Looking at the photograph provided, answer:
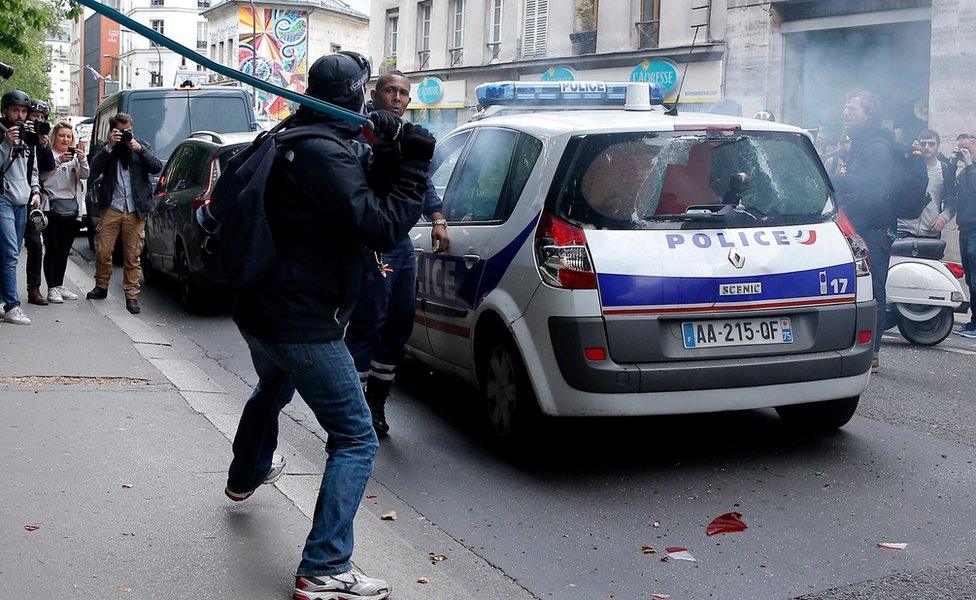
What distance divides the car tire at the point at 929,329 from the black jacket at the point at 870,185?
155cm

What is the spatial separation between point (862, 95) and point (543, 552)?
5417 millimetres

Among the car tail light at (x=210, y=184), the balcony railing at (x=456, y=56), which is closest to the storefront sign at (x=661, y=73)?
the balcony railing at (x=456, y=56)

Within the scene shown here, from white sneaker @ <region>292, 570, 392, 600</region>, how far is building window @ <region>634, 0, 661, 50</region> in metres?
23.1

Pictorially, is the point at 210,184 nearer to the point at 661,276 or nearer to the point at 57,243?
the point at 57,243

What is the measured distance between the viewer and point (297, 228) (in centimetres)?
368

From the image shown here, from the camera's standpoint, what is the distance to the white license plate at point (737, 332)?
210 inches

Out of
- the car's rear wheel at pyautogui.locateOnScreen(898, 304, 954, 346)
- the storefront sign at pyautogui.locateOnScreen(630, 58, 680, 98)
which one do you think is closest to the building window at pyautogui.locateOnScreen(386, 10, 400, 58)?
the storefront sign at pyautogui.locateOnScreen(630, 58, 680, 98)

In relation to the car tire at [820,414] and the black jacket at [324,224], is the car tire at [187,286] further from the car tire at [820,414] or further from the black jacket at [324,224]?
the black jacket at [324,224]

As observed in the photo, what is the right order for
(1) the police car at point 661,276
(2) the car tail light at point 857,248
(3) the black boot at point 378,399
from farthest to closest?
(3) the black boot at point 378,399 < (2) the car tail light at point 857,248 < (1) the police car at point 661,276

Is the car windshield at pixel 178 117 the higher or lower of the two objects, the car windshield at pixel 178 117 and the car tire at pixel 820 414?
the higher

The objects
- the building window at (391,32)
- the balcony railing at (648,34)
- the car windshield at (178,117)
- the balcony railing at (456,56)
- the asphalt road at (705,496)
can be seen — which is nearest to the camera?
the asphalt road at (705,496)

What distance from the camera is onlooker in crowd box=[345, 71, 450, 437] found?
221 inches

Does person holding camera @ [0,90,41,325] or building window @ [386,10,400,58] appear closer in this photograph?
person holding camera @ [0,90,41,325]

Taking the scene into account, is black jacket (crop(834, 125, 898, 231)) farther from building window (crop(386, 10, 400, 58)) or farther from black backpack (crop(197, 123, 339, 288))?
building window (crop(386, 10, 400, 58))
